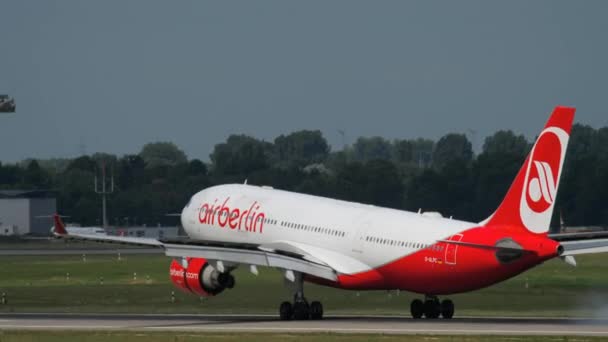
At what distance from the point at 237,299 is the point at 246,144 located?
113574 millimetres

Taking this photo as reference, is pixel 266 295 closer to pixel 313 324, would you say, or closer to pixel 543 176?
pixel 313 324

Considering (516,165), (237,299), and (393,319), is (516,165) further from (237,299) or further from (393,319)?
(393,319)

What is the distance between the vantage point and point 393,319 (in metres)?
55.2

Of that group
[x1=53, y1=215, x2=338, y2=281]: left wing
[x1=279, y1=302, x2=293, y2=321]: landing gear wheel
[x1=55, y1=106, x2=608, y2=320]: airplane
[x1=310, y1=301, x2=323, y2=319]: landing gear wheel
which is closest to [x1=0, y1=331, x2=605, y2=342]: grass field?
[x1=55, y1=106, x2=608, y2=320]: airplane

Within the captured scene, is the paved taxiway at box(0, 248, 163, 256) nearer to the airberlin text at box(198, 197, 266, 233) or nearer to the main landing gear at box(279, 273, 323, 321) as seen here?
the airberlin text at box(198, 197, 266, 233)

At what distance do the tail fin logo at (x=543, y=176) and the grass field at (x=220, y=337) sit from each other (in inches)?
229

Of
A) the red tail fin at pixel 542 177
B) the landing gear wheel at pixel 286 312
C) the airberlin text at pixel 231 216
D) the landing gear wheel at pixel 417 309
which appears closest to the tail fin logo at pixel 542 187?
the red tail fin at pixel 542 177

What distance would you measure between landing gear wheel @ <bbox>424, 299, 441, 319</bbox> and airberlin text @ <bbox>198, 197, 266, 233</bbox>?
834 centimetres

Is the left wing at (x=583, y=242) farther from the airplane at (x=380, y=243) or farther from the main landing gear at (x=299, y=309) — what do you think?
the main landing gear at (x=299, y=309)

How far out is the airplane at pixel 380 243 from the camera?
159 ft

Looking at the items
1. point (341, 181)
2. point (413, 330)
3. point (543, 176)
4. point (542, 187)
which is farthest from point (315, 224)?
point (341, 181)

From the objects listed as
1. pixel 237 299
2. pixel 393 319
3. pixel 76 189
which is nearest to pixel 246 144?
pixel 76 189

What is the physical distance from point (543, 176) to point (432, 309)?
29.0ft

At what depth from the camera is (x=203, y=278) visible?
56344 millimetres
